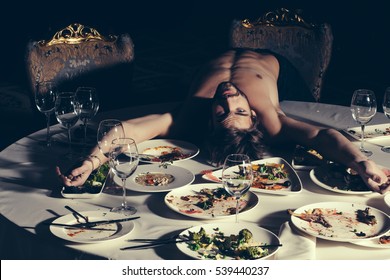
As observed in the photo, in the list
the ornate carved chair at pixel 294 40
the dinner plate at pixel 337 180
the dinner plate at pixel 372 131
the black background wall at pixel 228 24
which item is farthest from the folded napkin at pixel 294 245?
the black background wall at pixel 228 24

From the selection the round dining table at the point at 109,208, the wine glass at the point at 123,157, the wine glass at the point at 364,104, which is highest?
the wine glass at the point at 364,104

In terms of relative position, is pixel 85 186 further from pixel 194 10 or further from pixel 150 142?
pixel 194 10

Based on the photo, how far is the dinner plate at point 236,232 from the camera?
2049mm

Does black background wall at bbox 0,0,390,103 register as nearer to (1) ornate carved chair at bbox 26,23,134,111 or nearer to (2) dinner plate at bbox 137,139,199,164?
(1) ornate carved chair at bbox 26,23,134,111

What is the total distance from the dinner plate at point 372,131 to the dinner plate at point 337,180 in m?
0.47

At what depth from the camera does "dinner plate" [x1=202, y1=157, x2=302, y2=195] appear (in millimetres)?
2500

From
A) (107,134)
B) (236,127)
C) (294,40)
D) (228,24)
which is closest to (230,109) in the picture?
(236,127)

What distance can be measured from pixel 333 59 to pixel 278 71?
133 inches

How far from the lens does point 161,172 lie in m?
2.75

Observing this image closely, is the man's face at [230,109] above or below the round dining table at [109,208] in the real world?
above

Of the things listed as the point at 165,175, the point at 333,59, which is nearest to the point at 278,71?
the point at 165,175

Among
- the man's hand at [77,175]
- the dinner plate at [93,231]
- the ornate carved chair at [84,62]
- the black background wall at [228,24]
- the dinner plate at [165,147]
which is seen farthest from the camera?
the black background wall at [228,24]

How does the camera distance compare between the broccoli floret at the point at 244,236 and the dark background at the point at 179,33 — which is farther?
the dark background at the point at 179,33

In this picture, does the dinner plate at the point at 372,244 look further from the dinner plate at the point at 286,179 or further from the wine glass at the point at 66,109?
the wine glass at the point at 66,109
